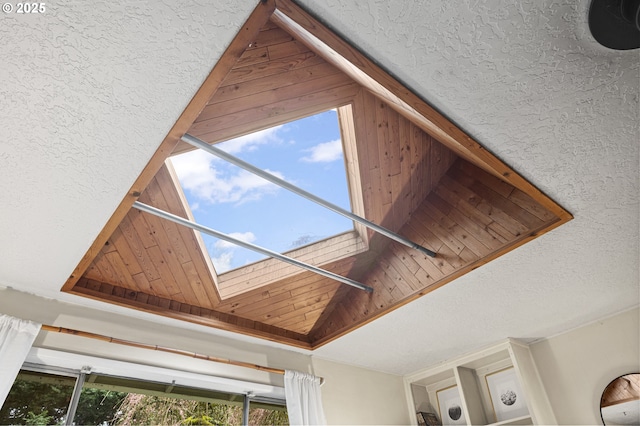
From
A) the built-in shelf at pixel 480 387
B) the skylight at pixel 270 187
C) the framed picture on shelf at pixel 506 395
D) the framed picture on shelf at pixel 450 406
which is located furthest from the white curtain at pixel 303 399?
the framed picture on shelf at pixel 506 395

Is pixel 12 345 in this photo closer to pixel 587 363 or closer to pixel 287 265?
pixel 287 265

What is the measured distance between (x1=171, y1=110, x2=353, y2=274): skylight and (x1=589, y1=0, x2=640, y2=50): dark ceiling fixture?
1.23 metres

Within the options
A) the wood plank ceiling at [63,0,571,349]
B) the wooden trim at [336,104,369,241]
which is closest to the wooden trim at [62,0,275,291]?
the wood plank ceiling at [63,0,571,349]

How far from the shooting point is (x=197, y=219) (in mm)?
2451

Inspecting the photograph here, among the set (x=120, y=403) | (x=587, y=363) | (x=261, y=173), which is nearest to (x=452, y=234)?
(x=261, y=173)

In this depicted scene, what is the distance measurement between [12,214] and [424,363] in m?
3.24

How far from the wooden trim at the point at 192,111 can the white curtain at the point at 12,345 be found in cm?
41

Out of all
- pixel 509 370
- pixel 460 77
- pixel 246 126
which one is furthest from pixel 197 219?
pixel 509 370

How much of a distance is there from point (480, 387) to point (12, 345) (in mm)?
3369

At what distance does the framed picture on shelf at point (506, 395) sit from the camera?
127 inches

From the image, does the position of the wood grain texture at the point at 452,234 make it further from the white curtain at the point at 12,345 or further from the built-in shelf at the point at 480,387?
the white curtain at the point at 12,345

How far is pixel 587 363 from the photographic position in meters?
3.02

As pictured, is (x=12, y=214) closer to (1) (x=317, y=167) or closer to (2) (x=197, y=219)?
Result: (2) (x=197, y=219)

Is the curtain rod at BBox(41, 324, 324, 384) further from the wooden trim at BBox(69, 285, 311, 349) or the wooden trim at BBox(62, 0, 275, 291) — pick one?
the wooden trim at BBox(62, 0, 275, 291)
